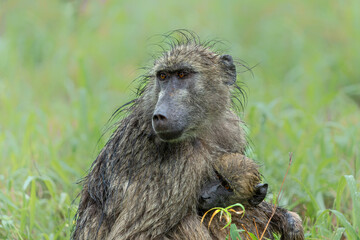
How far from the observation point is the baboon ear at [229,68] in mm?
3500

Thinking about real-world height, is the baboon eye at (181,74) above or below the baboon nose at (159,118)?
above

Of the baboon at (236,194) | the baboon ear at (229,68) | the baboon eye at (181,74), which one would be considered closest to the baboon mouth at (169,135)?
the baboon at (236,194)

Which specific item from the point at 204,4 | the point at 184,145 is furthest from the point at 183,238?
the point at 204,4

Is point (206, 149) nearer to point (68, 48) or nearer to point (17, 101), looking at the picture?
point (17, 101)

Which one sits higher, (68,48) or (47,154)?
(68,48)

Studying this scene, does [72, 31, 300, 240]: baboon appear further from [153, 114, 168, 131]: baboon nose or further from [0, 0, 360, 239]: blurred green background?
[0, 0, 360, 239]: blurred green background


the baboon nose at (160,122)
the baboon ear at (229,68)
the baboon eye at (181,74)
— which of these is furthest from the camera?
the baboon ear at (229,68)

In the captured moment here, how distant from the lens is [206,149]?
3.20 meters

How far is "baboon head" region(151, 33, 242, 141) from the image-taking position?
3.07 metres

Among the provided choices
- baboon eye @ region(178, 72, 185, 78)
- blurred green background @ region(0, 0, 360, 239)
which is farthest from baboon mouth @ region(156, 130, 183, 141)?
blurred green background @ region(0, 0, 360, 239)

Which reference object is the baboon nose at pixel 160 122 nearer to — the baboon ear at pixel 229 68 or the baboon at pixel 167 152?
the baboon at pixel 167 152

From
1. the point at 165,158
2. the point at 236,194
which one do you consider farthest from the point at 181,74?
the point at 236,194

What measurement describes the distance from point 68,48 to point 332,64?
3567 mm

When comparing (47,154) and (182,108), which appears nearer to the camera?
(182,108)
